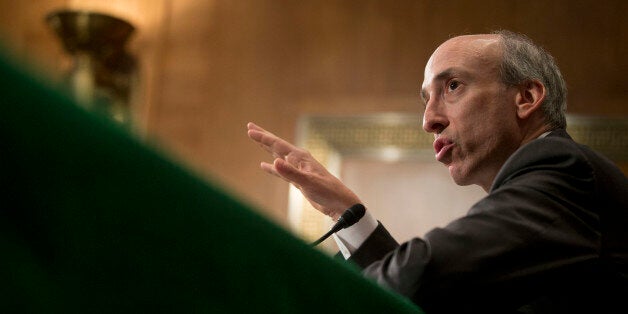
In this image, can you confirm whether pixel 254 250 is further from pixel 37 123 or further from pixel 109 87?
pixel 109 87

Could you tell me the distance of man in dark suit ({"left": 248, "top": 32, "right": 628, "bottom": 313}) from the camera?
1.10 m

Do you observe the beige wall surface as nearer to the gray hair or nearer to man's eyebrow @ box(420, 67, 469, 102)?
the gray hair

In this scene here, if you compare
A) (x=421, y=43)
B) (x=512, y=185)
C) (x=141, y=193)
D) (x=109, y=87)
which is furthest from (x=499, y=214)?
(x=109, y=87)

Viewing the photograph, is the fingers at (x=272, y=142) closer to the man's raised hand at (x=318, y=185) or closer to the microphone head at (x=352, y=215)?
the man's raised hand at (x=318, y=185)

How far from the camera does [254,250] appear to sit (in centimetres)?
48

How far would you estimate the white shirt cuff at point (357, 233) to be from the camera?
1462 mm

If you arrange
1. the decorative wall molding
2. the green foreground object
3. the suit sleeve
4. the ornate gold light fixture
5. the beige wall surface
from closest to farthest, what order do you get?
the green foreground object, the suit sleeve, the beige wall surface, the decorative wall molding, the ornate gold light fixture

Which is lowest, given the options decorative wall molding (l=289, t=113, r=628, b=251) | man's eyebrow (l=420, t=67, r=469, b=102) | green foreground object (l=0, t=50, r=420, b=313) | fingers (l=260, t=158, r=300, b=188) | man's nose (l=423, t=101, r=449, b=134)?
decorative wall molding (l=289, t=113, r=628, b=251)

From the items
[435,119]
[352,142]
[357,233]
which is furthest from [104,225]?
[352,142]

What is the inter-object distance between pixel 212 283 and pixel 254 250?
0.14 ft

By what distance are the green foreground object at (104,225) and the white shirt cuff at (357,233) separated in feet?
3.19

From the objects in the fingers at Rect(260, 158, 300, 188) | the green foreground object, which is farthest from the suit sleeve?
the green foreground object

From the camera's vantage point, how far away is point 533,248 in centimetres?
114

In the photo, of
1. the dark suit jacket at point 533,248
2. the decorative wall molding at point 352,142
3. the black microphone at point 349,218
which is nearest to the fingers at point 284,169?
the black microphone at point 349,218
